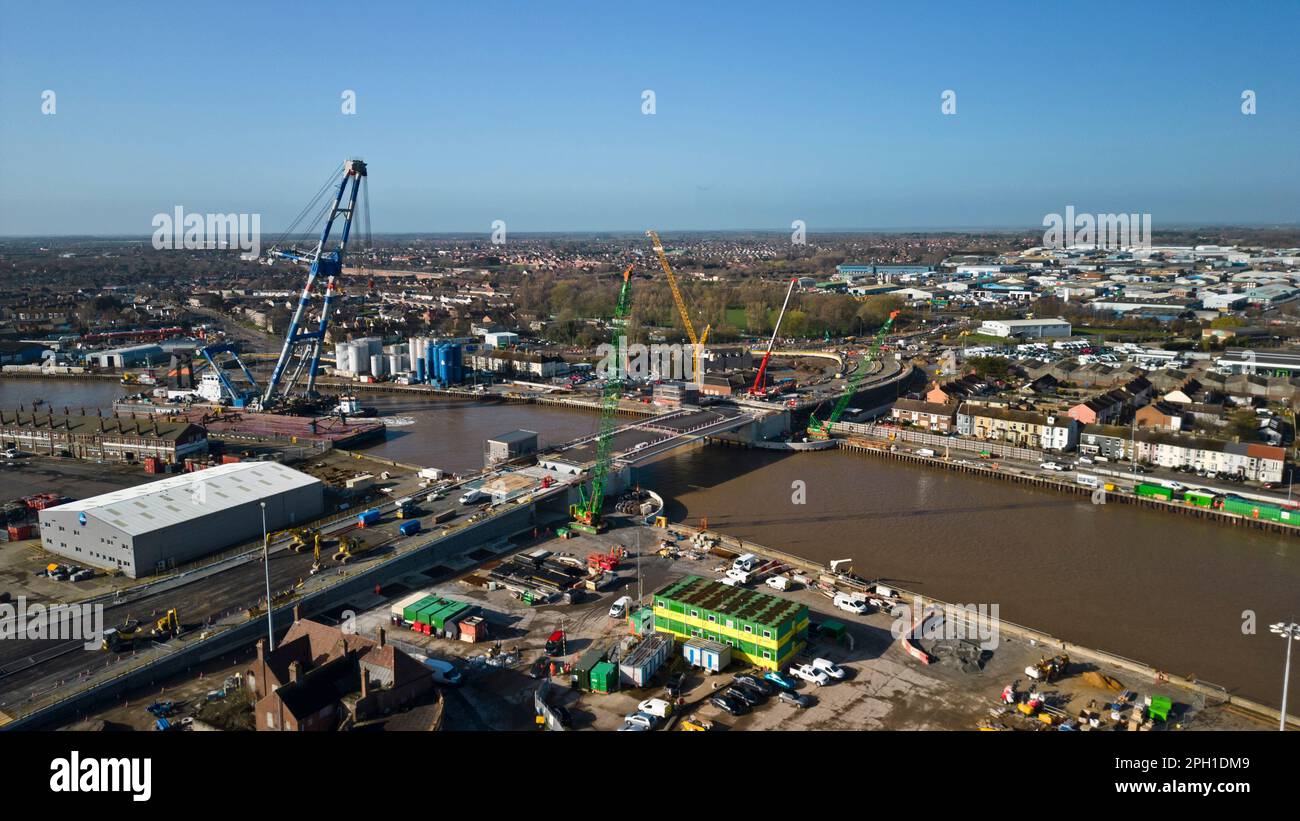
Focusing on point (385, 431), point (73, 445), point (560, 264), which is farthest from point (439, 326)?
point (560, 264)

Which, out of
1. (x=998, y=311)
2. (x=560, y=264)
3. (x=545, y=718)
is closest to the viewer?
(x=545, y=718)

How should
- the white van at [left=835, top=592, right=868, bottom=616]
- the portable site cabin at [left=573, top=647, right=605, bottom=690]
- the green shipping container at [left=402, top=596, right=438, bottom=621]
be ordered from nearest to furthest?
1. the portable site cabin at [left=573, top=647, right=605, bottom=690]
2. the green shipping container at [left=402, top=596, right=438, bottom=621]
3. the white van at [left=835, top=592, right=868, bottom=616]

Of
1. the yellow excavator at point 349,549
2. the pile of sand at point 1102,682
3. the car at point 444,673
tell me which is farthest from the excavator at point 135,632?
the pile of sand at point 1102,682

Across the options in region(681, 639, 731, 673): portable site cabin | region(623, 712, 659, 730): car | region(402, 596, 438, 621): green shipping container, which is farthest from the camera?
region(402, 596, 438, 621): green shipping container

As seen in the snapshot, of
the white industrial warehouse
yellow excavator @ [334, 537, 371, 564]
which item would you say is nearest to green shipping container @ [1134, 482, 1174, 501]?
yellow excavator @ [334, 537, 371, 564]

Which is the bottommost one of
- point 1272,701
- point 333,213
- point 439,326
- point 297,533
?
point 1272,701

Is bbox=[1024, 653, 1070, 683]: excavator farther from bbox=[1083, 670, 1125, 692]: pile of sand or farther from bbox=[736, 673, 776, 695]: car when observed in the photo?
bbox=[736, 673, 776, 695]: car

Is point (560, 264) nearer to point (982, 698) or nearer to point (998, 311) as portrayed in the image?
point (998, 311)

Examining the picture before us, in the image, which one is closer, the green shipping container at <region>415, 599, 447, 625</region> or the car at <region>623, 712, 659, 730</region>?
the car at <region>623, 712, 659, 730</region>

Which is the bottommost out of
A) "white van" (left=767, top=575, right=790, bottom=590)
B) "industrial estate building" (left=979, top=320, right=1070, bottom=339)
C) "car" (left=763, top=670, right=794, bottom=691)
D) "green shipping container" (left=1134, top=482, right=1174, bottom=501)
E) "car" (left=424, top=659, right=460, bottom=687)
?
"car" (left=763, top=670, right=794, bottom=691)
